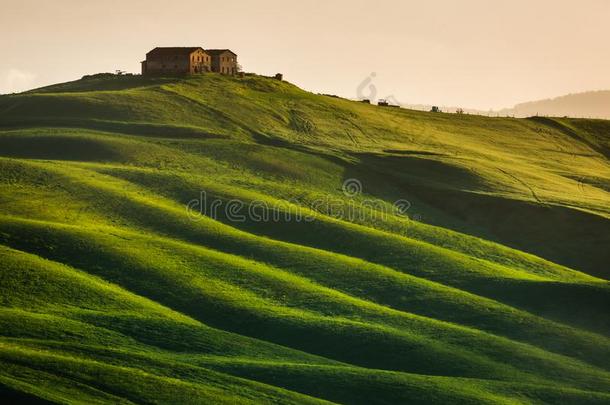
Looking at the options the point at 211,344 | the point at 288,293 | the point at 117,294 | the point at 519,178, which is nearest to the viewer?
the point at 211,344

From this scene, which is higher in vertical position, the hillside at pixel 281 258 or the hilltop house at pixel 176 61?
the hilltop house at pixel 176 61

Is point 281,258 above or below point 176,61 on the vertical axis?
below

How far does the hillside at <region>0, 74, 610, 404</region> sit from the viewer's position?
2073 inches

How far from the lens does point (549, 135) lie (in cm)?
13425

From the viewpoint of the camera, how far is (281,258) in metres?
71.2

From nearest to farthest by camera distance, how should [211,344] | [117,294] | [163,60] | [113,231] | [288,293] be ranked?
[211,344], [117,294], [288,293], [113,231], [163,60]

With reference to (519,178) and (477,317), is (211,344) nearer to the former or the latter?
(477,317)

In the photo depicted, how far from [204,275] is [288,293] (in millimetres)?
5180

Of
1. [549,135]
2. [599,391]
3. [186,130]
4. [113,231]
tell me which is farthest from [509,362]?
[549,135]

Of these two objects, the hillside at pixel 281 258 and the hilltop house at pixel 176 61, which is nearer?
the hillside at pixel 281 258

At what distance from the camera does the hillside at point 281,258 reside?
52.7 meters

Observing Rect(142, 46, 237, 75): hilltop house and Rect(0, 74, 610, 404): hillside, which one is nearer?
Rect(0, 74, 610, 404): hillside

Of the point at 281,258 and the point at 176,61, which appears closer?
the point at 281,258

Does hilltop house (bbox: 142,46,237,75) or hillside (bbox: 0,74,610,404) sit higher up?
hilltop house (bbox: 142,46,237,75)
